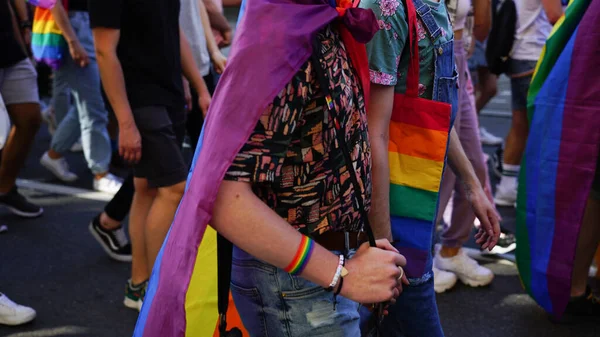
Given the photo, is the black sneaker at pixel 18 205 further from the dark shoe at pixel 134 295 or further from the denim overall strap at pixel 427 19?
the denim overall strap at pixel 427 19

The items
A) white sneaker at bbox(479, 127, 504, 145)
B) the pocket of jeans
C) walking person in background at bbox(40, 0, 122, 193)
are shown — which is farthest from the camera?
white sneaker at bbox(479, 127, 504, 145)

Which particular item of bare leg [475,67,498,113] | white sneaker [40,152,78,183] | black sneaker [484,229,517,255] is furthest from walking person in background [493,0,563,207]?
white sneaker [40,152,78,183]

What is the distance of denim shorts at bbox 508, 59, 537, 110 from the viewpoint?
17.3 feet

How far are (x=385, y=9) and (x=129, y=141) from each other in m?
1.72

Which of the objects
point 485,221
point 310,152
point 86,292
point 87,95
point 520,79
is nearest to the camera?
point 310,152

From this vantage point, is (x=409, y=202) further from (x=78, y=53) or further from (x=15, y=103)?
(x=78, y=53)

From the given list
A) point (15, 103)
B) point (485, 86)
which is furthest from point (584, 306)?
point (485, 86)

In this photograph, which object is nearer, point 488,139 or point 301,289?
point 301,289

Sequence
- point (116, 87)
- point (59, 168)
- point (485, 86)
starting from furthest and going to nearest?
point (485, 86)
point (59, 168)
point (116, 87)

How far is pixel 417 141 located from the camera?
221cm

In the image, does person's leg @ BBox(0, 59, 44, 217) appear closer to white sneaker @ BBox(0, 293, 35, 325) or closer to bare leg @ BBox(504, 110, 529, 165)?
white sneaker @ BBox(0, 293, 35, 325)

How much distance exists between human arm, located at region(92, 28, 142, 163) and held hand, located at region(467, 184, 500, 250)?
5.41ft

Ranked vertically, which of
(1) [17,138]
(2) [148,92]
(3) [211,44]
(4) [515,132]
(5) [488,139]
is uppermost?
(2) [148,92]

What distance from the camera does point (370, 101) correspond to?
2.06 metres
